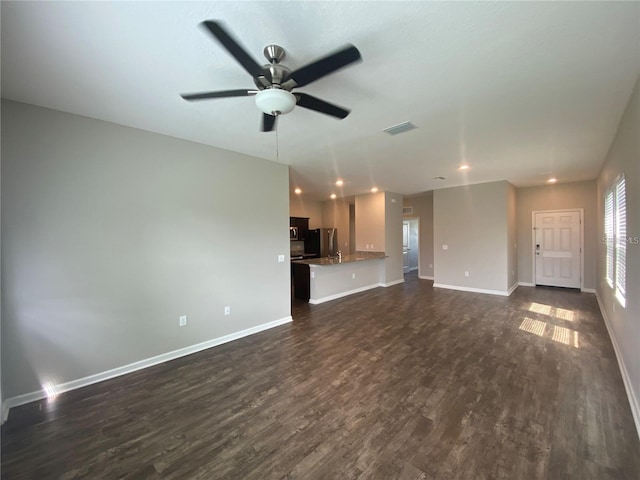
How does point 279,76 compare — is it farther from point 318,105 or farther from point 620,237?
point 620,237

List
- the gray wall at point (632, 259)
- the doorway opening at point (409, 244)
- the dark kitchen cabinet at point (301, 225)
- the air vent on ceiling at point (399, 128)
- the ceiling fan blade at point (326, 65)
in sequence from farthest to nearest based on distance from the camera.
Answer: the doorway opening at point (409, 244) → the dark kitchen cabinet at point (301, 225) → the air vent on ceiling at point (399, 128) → the gray wall at point (632, 259) → the ceiling fan blade at point (326, 65)

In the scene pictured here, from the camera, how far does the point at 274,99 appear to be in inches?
64.4

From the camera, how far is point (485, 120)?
2768mm

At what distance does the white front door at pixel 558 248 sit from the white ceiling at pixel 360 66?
3.93m

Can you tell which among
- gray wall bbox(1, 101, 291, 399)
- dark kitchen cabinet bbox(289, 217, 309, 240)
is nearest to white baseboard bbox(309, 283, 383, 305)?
gray wall bbox(1, 101, 291, 399)

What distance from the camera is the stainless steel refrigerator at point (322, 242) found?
357 inches

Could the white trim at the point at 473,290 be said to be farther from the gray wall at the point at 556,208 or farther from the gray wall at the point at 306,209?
the gray wall at the point at 306,209

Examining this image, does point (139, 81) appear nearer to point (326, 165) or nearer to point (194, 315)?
point (194, 315)

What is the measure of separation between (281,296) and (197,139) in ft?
8.59

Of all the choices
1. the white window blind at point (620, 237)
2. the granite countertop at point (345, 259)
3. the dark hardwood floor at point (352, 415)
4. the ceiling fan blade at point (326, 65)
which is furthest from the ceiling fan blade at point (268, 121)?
the granite countertop at point (345, 259)

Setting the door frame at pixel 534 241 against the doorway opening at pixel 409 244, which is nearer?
the door frame at pixel 534 241

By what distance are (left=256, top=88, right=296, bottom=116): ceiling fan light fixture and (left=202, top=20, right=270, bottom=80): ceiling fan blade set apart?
0.11m

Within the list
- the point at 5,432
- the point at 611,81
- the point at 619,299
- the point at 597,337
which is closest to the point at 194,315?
the point at 5,432

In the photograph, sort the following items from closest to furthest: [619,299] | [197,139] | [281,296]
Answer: [619,299]
[197,139]
[281,296]
